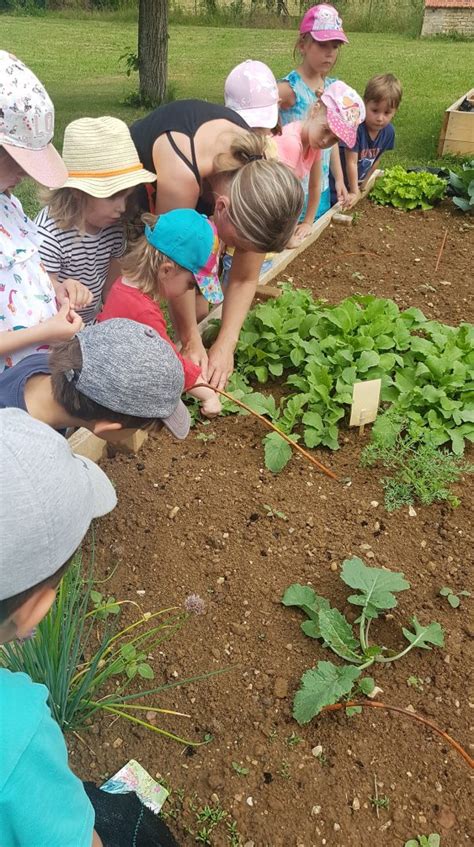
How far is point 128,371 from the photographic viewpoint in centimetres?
166

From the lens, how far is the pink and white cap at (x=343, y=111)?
10.4ft

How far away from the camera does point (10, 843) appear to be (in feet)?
2.97

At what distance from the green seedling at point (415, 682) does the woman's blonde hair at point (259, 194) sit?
1.45 meters

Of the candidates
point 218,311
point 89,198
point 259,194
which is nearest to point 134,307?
point 89,198

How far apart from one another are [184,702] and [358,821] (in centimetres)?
54

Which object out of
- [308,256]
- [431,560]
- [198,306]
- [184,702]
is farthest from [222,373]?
[308,256]

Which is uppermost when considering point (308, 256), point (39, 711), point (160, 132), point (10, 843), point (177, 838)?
point (160, 132)

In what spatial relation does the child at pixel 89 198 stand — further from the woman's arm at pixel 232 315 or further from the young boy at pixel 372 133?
the young boy at pixel 372 133

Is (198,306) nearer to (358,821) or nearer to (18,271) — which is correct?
(18,271)

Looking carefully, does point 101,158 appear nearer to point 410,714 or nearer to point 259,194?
point 259,194

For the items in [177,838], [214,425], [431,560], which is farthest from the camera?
[214,425]

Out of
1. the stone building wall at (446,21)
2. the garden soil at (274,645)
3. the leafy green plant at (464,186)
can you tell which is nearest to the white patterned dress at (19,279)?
the garden soil at (274,645)

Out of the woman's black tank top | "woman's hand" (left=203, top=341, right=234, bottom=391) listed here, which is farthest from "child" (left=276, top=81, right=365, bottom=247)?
"woman's hand" (left=203, top=341, right=234, bottom=391)

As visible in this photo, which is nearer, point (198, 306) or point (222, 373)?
point (222, 373)
